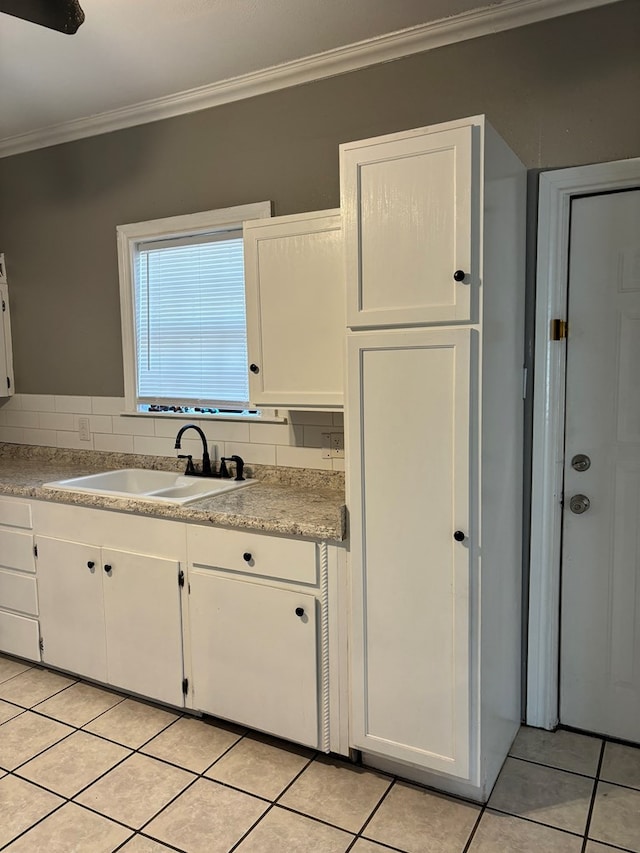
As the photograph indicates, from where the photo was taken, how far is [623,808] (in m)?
2.06

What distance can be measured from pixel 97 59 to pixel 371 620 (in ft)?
8.08

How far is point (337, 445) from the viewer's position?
2.81 m

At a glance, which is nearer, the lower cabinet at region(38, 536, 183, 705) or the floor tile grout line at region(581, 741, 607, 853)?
the floor tile grout line at region(581, 741, 607, 853)

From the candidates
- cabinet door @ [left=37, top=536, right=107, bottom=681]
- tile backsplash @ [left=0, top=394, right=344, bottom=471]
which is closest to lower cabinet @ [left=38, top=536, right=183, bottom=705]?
cabinet door @ [left=37, top=536, right=107, bottom=681]

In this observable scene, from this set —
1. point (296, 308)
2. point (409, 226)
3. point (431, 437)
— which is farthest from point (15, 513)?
point (409, 226)

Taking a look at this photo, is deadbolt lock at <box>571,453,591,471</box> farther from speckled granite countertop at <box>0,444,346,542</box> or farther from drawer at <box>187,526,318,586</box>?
drawer at <box>187,526,318,586</box>

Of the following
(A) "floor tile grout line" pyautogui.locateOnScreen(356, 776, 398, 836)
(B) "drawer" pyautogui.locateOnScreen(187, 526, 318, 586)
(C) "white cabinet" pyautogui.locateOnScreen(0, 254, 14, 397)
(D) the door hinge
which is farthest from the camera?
(C) "white cabinet" pyautogui.locateOnScreen(0, 254, 14, 397)

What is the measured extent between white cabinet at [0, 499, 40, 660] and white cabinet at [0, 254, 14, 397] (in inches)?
41.6

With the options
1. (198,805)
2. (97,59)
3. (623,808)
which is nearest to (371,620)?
(198,805)

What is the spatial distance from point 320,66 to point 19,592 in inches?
105

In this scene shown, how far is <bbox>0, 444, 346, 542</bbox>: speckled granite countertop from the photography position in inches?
88.7

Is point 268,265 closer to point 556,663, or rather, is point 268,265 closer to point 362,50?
point 362,50

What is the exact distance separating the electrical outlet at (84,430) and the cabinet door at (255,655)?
1489 mm

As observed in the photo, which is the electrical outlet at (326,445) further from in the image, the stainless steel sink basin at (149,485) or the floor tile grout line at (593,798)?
the floor tile grout line at (593,798)
